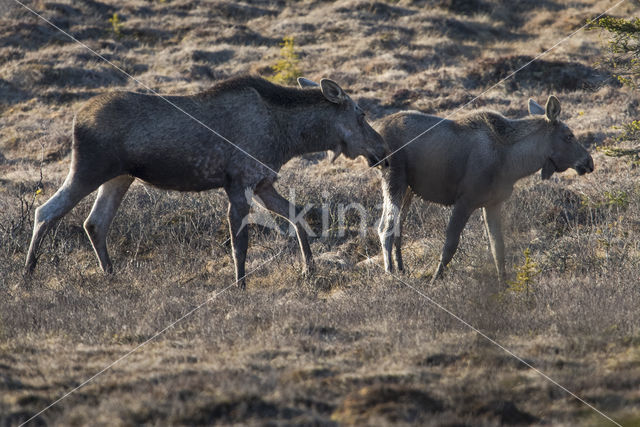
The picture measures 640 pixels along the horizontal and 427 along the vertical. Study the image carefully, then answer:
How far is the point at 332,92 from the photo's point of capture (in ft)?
33.5

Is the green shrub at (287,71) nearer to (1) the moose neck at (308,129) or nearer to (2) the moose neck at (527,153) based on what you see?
(1) the moose neck at (308,129)

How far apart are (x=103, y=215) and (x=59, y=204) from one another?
0.90 m

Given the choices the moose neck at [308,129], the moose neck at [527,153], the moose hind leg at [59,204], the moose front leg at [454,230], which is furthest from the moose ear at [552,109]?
the moose hind leg at [59,204]

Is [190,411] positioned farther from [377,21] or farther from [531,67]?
[377,21]

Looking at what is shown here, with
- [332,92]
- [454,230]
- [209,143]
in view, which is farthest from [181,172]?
[454,230]

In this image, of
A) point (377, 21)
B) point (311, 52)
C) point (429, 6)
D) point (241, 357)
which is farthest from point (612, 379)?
point (429, 6)

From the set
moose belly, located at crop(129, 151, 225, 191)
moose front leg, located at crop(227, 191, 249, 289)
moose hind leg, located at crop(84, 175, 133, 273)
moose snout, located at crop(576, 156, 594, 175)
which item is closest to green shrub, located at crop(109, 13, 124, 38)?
moose hind leg, located at crop(84, 175, 133, 273)

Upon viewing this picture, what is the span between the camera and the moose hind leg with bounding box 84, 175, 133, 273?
33.6 ft

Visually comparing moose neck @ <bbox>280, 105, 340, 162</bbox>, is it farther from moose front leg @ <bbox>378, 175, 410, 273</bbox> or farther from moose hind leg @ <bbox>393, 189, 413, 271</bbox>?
moose hind leg @ <bbox>393, 189, 413, 271</bbox>

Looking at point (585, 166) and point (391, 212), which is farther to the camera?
point (391, 212)

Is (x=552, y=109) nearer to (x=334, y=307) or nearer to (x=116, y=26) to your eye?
(x=334, y=307)

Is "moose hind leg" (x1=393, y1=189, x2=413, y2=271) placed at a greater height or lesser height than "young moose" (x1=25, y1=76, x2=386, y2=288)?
lesser

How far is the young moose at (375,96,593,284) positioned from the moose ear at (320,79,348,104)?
859 mm

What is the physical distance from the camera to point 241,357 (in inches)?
245
